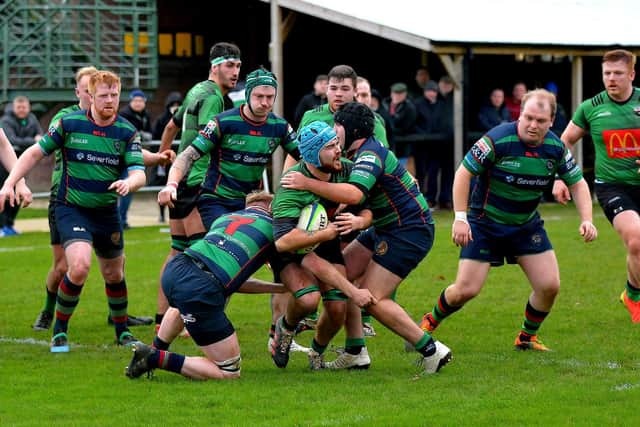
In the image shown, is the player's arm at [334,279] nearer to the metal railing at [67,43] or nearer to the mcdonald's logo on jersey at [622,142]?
the mcdonald's logo on jersey at [622,142]

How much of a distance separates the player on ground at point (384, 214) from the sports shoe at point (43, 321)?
306 cm

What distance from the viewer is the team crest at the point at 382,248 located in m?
7.88

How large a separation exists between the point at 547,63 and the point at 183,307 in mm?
21744

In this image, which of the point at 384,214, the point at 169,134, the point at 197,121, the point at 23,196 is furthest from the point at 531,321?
the point at 23,196

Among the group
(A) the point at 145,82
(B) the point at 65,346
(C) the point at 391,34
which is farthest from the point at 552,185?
(A) the point at 145,82

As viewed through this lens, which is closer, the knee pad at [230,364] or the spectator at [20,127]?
the knee pad at [230,364]

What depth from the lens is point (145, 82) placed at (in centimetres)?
2508

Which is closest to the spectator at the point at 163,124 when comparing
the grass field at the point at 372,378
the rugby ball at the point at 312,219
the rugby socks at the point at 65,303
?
the grass field at the point at 372,378

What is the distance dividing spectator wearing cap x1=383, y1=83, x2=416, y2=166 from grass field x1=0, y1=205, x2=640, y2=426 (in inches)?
310

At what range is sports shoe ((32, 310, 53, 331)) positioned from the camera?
10023 millimetres

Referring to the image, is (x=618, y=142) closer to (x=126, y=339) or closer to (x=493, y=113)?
(x=126, y=339)

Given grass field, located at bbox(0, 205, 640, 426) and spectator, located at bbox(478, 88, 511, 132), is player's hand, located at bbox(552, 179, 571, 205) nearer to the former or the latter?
grass field, located at bbox(0, 205, 640, 426)

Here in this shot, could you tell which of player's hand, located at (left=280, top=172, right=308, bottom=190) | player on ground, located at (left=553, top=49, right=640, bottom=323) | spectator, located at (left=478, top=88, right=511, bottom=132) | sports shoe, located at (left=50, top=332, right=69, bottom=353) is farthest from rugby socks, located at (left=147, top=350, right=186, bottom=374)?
spectator, located at (left=478, top=88, right=511, bottom=132)

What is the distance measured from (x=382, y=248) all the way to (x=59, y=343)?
2.65m
